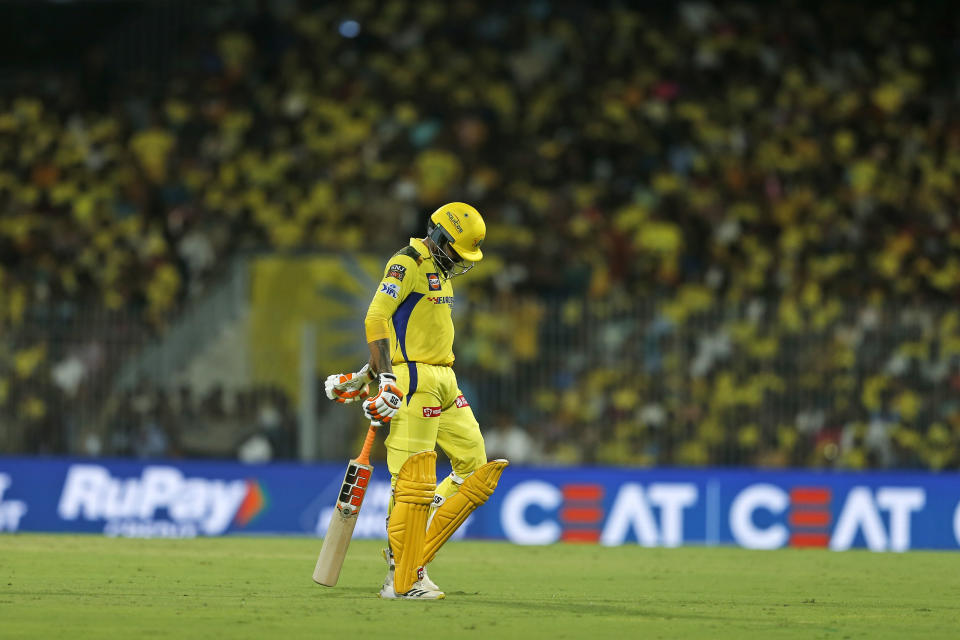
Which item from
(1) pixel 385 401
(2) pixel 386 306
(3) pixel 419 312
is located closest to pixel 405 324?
(3) pixel 419 312

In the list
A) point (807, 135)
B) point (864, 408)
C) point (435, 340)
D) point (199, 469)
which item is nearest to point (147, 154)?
point (199, 469)

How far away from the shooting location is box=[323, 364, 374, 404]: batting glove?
8.88 m

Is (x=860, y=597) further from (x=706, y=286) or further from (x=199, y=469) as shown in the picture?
(x=706, y=286)

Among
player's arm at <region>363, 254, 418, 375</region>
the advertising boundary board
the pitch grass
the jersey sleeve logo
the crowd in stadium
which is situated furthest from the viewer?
the crowd in stadium

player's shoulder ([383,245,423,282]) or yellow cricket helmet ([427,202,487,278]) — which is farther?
yellow cricket helmet ([427,202,487,278])

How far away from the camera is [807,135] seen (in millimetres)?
21469

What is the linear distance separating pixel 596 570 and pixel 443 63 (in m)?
12.3

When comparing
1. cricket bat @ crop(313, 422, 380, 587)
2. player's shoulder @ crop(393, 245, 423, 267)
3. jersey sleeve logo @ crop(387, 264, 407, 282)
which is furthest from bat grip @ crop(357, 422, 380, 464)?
player's shoulder @ crop(393, 245, 423, 267)

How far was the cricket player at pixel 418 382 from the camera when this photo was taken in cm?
886

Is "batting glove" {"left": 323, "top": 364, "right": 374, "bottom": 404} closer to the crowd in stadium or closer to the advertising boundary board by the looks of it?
the advertising boundary board

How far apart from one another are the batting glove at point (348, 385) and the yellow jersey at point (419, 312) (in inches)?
9.9

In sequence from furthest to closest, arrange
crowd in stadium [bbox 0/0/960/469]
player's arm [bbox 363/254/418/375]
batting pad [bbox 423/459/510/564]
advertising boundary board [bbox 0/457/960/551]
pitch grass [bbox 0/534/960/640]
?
crowd in stadium [bbox 0/0/960/469] < advertising boundary board [bbox 0/457/960/551] < batting pad [bbox 423/459/510/564] < player's arm [bbox 363/254/418/375] < pitch grass [bbox 0/534/960/640]

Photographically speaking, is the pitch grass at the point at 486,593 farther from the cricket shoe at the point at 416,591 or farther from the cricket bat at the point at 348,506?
the cricket bat at the point at 348,506

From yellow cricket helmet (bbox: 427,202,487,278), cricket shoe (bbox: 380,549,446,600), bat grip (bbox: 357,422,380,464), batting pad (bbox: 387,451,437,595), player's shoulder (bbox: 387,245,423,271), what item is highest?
yellow cricket helmet (bbox: 427,202,487,278)
